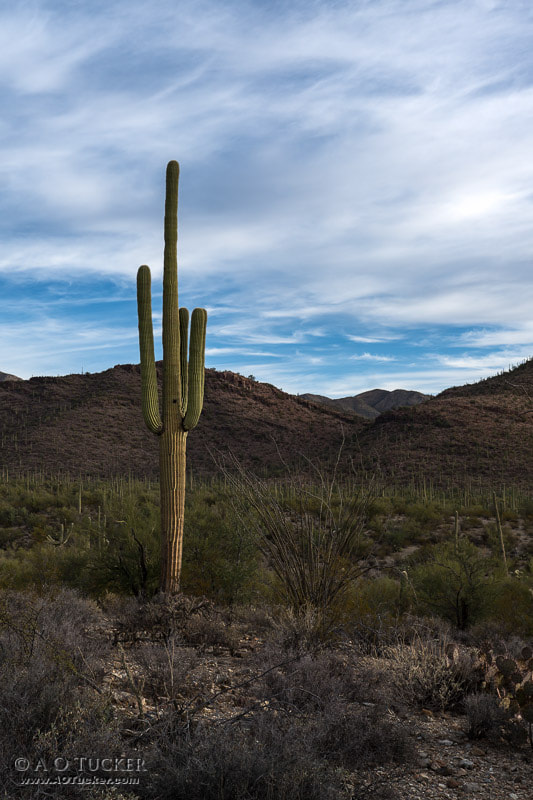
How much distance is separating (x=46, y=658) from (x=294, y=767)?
2500mm

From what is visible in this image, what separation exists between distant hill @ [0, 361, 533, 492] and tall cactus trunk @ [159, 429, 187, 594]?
24833 millimetres

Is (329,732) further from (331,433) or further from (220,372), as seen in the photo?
(220,372)

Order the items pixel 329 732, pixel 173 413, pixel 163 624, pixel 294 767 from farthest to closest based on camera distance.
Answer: pixel 173 413 < pixel 163 624 < pixel 329 732 < pixel 294 767

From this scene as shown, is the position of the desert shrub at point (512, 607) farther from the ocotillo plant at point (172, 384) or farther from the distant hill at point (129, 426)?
the distant hill at point (129, 426)

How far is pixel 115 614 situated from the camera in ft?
29.4

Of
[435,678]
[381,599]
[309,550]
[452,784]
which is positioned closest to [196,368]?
[309,550]

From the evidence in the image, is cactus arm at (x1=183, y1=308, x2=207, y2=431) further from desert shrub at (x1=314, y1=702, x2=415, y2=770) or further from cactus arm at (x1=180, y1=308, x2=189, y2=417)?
desert shrub at (x1=314, y1=702, x2=415, y2=770)

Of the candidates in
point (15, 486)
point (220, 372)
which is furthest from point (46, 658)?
point (220, 372)

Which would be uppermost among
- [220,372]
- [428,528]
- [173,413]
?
[220,372]

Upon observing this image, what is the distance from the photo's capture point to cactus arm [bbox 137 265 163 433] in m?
10.2

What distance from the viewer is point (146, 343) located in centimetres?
1051

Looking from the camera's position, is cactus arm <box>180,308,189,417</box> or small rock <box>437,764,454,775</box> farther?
cactus arm <box>180,308,189,417</box>

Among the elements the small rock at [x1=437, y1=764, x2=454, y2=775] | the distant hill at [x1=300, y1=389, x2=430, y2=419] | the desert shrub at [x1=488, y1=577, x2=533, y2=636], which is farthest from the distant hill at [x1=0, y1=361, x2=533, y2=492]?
the distant hill at [x1=300, y1=389, x2=430, y2=419]

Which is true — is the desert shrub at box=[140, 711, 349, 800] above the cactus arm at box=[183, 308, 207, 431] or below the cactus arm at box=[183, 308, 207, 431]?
below
